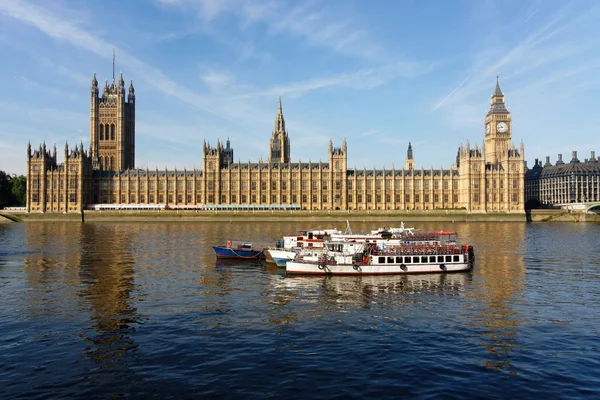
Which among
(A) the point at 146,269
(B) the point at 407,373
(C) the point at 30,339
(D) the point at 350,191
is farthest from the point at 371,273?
(D) the point at 350,191

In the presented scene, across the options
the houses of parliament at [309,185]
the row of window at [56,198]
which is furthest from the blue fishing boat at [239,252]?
the row of window at [56,198]

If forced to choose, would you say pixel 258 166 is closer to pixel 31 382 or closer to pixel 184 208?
pixel 184 208

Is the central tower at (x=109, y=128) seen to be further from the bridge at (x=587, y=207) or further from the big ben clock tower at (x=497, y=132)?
the bridge at (x=587, y=207)

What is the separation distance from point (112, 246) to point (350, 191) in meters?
97.5

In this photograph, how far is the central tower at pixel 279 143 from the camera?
186200mm

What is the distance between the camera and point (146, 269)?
46.4 metres

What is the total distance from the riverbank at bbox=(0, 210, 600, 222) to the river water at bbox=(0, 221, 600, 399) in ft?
298

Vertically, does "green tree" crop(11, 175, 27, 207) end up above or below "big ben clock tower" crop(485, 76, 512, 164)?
below

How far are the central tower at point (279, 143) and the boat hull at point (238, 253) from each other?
427 feet

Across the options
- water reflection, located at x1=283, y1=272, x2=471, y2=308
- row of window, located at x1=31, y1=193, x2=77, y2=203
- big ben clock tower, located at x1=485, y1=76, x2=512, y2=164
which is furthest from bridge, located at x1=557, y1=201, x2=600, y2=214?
row of window, located at x1=31, y1=193, x2=77, y2=203

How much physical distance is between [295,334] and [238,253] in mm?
29484

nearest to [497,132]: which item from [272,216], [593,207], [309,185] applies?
[593,207]

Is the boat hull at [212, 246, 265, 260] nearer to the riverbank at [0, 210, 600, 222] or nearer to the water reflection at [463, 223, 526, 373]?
the water reflection at [463, 223, 526, 373]

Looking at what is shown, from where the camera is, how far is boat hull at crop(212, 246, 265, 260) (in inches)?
2144
